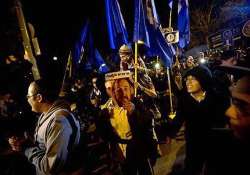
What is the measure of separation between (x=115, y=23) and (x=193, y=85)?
473cm

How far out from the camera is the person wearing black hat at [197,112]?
4590 mm

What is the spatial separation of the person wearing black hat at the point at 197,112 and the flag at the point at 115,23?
427 cm

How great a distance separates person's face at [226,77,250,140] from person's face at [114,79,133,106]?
3.21m

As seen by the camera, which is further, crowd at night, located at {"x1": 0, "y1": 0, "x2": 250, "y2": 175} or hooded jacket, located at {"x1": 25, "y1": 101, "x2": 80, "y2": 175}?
hooded jacket, located at {"x1": 25, "y1": 101, "x2": 80, "y2": 175}

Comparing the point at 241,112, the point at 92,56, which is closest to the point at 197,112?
the point at 241,112

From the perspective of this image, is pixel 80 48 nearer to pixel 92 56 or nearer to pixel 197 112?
pixel 92 56

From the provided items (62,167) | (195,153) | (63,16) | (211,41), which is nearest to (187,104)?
(195,153)

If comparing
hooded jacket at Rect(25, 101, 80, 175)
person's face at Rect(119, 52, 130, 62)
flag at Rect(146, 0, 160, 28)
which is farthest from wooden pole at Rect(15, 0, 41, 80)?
hooded jacket at Rect(25, 101, 80, 175)

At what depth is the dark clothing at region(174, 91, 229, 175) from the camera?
457 cm

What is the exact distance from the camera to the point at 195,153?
14.9ft

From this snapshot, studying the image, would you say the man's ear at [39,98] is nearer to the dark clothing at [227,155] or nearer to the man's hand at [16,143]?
the man's hand at [16,143]

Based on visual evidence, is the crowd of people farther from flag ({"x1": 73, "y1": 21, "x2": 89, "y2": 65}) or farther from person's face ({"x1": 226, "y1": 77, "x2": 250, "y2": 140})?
flag ({"x1": 73, "y1": 21, "x2": 89, "y2": 65})

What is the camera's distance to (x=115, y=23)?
374 inches

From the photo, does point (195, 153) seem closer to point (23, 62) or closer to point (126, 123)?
point (126, 123)
